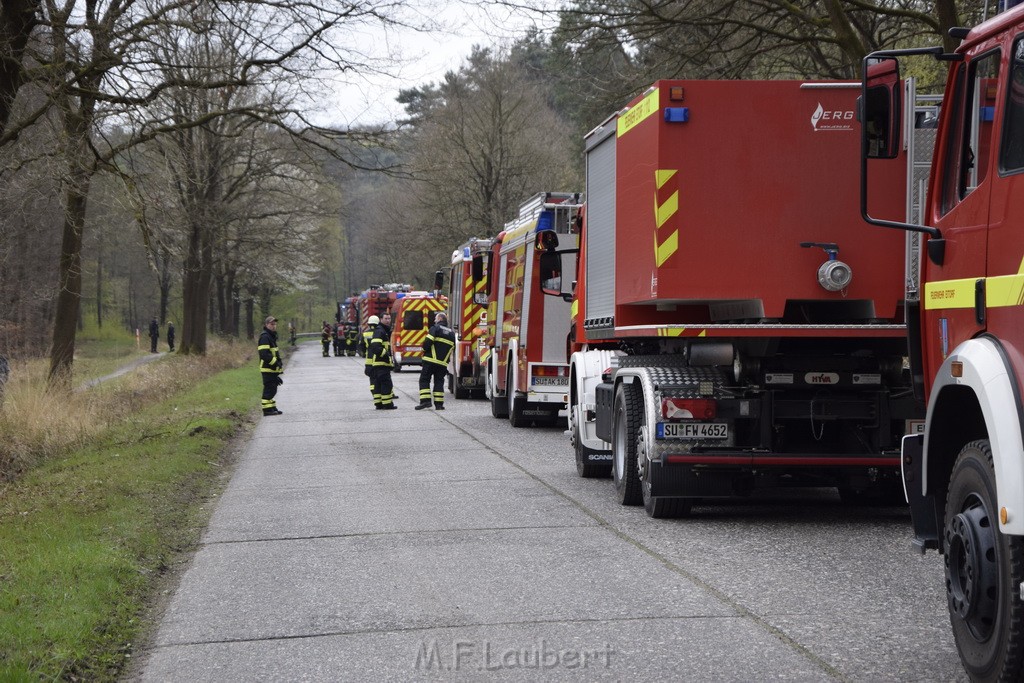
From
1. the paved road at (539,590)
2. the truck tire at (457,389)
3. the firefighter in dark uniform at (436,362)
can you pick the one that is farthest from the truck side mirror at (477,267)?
the paved road at (539,590)

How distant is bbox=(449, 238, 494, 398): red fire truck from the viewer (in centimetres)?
2330

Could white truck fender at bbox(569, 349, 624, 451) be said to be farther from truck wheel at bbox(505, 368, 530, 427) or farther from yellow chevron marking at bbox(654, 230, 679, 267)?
truck wheel at bbox(505, 368, 530, 427)

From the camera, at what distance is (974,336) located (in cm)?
479

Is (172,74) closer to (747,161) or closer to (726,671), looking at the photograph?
(747,161)

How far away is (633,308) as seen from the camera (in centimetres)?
981

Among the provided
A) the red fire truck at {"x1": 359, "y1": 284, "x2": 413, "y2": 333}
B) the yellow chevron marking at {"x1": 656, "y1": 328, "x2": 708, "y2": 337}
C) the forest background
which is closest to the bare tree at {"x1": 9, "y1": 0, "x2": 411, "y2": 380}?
the forest background

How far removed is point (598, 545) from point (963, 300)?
382 centimetres

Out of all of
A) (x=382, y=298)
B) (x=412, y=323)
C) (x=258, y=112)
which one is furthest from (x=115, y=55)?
(x=382, y=298)

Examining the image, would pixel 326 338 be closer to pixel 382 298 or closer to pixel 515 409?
pixel 382 298

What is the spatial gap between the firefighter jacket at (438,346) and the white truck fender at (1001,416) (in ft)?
58.9

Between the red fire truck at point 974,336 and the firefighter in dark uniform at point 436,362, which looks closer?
the red fire truck at point 974,336

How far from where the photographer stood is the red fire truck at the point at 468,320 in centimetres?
2330

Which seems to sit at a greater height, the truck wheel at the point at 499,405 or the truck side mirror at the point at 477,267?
the truck side mirror at the point at 477,267

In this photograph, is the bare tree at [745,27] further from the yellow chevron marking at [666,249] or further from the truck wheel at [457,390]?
the truck wheel at [457,390]
